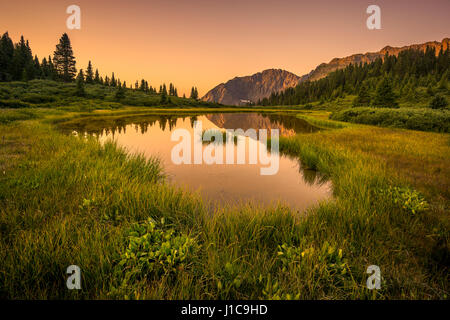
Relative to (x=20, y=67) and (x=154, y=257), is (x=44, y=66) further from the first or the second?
(x=154, y=257)

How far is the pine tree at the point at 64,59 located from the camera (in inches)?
4464

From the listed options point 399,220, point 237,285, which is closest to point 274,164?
point 399,220

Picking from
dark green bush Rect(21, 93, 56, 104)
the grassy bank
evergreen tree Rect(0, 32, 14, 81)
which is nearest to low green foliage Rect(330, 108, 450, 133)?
the grassy bank

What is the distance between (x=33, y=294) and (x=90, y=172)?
5373 mm

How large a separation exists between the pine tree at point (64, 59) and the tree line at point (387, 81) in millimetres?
144721

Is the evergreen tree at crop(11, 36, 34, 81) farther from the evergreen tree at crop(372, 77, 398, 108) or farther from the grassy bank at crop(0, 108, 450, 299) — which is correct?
the evergreen tree at crop(372, 77, 398, 108)

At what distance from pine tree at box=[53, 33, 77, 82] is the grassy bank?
142m

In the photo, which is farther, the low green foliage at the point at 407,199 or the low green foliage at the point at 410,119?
the low green foliage at the point at 410,119

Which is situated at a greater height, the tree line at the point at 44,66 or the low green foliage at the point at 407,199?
the tree line at the point at 44,66

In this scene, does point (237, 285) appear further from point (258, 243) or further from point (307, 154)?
point (307, 154)

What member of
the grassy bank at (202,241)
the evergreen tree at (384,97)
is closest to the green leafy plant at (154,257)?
the grassy bank at (202,241)

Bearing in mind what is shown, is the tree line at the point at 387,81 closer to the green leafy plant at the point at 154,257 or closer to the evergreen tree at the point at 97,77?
the green leafy plant at the point at 154,257

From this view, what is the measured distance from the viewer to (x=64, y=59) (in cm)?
11469

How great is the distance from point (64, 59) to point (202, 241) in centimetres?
15373
